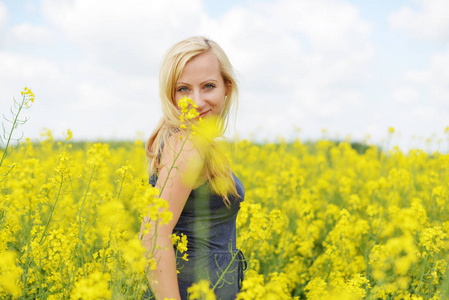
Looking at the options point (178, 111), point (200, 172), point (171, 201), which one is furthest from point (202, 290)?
point (178, 111)

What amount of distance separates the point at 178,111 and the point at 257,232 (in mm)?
810

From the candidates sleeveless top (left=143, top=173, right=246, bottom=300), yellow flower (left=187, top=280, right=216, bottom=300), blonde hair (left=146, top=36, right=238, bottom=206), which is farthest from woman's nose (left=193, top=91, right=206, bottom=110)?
yellow flower (left=187, top=280, right=216, bottom=300)

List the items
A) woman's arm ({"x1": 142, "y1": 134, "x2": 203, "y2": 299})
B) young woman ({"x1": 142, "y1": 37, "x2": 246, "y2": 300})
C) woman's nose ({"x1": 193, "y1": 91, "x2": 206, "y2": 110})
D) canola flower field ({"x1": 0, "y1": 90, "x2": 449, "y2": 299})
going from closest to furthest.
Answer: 1. canola flower field ({"x1": 0, "y1": 90, "x2": 449, "y2": 299})
2. woman's arm ({"x1": 142, "y1": 134, "x2": 203, "y2": 299})
3. young woman ({"x1": 142, "y1": 37, "x2": 246, "y2": 300})
4. woman's nose ({"x1": 193, "y1": 91, "x2": 206, "y2": 110})

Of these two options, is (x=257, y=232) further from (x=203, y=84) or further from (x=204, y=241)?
(x=203, y=84)

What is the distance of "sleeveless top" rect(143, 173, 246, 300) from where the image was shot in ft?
6.81

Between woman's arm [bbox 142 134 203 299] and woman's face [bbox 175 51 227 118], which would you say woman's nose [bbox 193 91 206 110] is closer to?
woman's face [bbox 175 51 227 118]

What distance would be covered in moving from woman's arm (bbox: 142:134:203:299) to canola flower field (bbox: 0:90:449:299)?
2.9 inches

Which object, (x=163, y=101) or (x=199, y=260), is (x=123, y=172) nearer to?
(x=163, y=101)

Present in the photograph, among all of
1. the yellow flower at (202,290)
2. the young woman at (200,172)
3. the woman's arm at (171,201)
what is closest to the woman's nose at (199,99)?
the young woman at (200,172)

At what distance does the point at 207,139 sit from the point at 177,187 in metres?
0.26

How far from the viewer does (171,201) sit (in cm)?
177

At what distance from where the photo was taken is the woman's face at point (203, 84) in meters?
2.21

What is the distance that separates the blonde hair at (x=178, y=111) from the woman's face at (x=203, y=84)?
31 millimetres

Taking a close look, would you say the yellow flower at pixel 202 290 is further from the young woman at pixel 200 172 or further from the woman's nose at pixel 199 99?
the woman's nose at pixel 199 99
